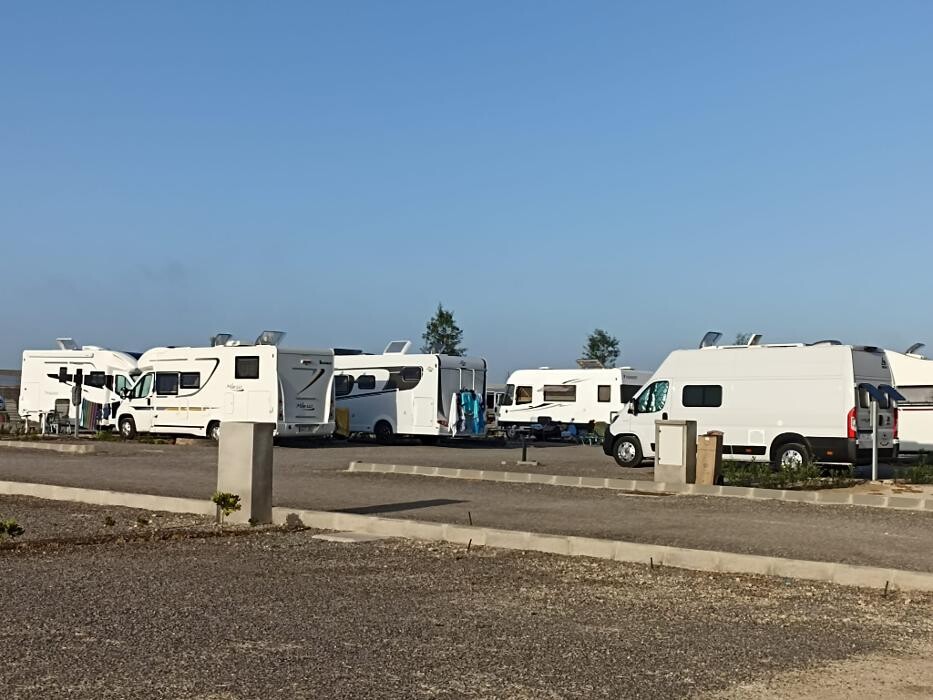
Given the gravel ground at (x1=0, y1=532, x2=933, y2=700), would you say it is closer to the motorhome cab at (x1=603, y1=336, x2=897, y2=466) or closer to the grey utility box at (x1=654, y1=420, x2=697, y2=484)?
the grey utility box at (x1=654, y1=420, x2=697, y2=484)

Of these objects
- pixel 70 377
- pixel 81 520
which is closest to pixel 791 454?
pixel 81 520

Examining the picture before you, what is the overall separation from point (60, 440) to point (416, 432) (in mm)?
9908

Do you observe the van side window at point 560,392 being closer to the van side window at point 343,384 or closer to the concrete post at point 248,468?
the van side window at point 343,384

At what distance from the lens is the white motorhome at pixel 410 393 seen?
32031 millimetres

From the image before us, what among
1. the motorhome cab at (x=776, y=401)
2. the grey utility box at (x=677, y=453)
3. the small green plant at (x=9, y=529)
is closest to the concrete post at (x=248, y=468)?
the small green plant at (x=9, y=529)

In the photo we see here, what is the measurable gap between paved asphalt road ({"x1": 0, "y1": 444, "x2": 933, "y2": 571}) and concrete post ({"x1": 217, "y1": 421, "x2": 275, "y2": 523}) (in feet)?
5.43

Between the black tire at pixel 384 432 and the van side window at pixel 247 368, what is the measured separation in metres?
4.27

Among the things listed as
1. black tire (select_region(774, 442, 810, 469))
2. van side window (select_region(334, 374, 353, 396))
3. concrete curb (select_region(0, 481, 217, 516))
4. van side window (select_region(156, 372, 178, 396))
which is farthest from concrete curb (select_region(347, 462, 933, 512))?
van side window (select_region(334, 374, 353, 396))

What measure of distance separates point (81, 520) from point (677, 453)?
29.3ft

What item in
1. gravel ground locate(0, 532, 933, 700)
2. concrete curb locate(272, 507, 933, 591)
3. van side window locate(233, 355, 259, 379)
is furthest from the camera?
van side window locate(233, 355, 259, 379)

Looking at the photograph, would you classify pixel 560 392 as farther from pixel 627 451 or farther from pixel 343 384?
pixel 627 451

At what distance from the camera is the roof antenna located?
23703 mm

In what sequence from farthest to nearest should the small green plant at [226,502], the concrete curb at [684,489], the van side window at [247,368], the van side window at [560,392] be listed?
the van side window at [560,392], the van side window at [247,368], the concrete curb at [684,489], the small green plant at [226,502]

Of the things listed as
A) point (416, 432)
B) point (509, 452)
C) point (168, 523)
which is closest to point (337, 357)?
point (416, 432)
